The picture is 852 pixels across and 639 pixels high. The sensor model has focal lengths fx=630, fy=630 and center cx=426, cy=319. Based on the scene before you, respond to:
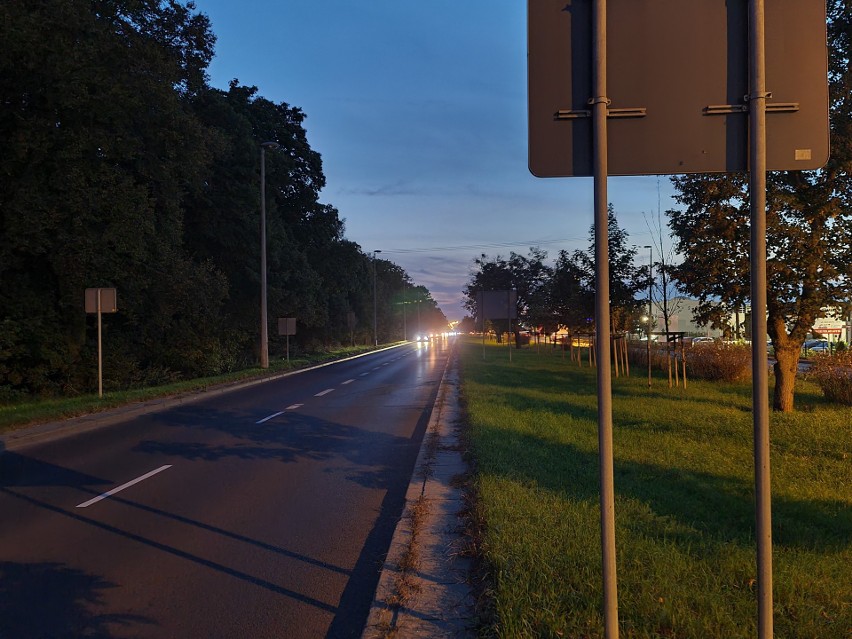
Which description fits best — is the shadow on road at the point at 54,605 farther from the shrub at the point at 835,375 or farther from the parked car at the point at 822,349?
the parked car at the point at 822,349

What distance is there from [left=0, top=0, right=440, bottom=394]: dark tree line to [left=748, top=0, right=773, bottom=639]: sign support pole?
1787 cm

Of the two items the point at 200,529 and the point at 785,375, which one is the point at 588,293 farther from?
the point at 200,529

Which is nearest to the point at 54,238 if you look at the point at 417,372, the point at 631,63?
the point at 417,372

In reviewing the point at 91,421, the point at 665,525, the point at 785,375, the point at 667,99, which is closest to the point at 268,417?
the point at 91,421

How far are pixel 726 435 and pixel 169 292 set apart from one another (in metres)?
18.8

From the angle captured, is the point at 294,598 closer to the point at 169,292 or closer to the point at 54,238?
the point at 54,238

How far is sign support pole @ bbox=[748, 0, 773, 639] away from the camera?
8.90 ft

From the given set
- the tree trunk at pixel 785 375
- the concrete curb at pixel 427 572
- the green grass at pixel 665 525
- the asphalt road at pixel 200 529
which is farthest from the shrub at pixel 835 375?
the concrete curb at pixel 427 572

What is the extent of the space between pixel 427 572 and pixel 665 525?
2.22 meters

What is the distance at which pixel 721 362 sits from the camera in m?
19.7

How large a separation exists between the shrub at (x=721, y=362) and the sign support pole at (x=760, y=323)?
17.9 m

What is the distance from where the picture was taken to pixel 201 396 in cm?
1945

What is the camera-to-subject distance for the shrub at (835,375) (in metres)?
14.1

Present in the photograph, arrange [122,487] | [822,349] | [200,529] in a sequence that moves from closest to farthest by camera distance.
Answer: [200,529], [122,487], [822,349]
